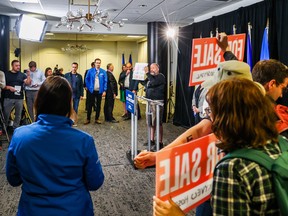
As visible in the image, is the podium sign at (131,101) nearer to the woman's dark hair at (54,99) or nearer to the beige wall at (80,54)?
the woman's dark hair at (54,99)

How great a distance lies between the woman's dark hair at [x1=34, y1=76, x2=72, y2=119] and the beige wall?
11863mm

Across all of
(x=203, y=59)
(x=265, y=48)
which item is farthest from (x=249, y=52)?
(x=203, y=59)

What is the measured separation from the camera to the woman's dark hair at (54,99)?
1367mm

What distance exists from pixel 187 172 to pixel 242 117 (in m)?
0.38

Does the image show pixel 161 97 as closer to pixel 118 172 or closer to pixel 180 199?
pixel 118 172

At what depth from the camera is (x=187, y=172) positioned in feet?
3.76

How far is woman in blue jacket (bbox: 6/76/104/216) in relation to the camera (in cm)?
132

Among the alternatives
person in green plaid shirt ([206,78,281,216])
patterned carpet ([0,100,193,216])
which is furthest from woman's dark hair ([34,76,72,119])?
patterned carpet ([0,100,193,216])

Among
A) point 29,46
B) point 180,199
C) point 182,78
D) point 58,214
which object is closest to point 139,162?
point 180,199

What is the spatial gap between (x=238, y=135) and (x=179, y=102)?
21.4 ft

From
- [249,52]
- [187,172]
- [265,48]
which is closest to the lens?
[187,172]

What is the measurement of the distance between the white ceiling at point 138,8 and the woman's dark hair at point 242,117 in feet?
15.0

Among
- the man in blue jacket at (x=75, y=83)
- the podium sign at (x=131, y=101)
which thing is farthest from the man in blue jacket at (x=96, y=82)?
the podium sign at (x=131, y=101)

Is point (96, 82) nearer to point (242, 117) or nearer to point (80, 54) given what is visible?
point (242, 117)
